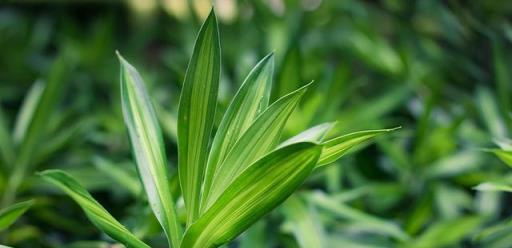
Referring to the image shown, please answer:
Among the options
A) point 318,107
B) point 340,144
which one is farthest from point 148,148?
point 318,107

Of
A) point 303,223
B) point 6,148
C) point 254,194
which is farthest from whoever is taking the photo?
point 6,148

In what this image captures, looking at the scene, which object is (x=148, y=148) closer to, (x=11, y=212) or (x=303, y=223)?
(x=11, y=212)

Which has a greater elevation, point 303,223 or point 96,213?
point 96,213

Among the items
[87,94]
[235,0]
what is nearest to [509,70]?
[235,0]

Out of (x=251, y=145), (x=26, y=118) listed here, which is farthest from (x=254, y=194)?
(x=26, y=118)

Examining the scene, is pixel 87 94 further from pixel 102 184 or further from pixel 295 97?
pixel 295 97

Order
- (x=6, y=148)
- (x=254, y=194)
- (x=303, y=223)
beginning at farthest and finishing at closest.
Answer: (x=6, y=148), (x=303, y=223), (x=254, y=194)

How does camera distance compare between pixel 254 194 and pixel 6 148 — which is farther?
pixel 6 148

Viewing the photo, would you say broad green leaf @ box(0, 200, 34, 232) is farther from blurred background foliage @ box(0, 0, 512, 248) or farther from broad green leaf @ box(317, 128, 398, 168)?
broad green leaf @ box(317, 128, 398, 168)
